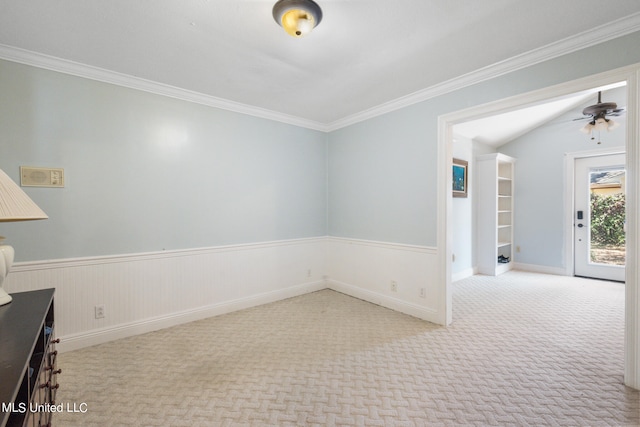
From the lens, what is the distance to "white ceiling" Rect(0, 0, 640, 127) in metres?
1.84

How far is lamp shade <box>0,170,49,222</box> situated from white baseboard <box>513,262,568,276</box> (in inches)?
281

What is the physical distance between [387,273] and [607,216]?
4418mm

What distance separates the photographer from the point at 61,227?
2523mm

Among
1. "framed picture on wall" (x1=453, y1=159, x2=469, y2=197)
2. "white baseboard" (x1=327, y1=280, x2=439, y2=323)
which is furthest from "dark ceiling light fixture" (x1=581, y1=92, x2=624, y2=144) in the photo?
"white baseboard" (x1=327, y1=280, x2=439, y2=323)

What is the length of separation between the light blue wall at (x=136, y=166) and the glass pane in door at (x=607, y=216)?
5.41 m

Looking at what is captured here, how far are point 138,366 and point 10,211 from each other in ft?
5.41

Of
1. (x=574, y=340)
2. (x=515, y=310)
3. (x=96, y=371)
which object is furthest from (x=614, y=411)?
(x=96, y=371)

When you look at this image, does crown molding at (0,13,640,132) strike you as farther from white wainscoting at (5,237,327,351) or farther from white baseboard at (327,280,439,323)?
white baseboard at (327,280,439,323)

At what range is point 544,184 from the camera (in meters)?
5.56

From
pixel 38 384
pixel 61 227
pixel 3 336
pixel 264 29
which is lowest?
pixel 38 384

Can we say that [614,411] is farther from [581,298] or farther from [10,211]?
[10,211]

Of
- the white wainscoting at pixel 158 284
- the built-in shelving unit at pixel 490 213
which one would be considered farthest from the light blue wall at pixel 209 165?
the built-in shelving unit at pixel 490 213

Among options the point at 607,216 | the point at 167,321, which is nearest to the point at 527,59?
the point at 167,321

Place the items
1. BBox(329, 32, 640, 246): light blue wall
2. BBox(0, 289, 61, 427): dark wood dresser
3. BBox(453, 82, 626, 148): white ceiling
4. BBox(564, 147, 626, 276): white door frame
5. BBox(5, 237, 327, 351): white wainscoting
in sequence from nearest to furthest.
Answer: BBox(0, 289, 61, 427): dark wood dresser < BBox(329, 32, 640, 246): light blue wall < BBox(5, 237, 327, 351): white wainscoting < BBox(453, 82, 626, 148): white ceiling < BBox(564, 147, 626, 276): white door frame
